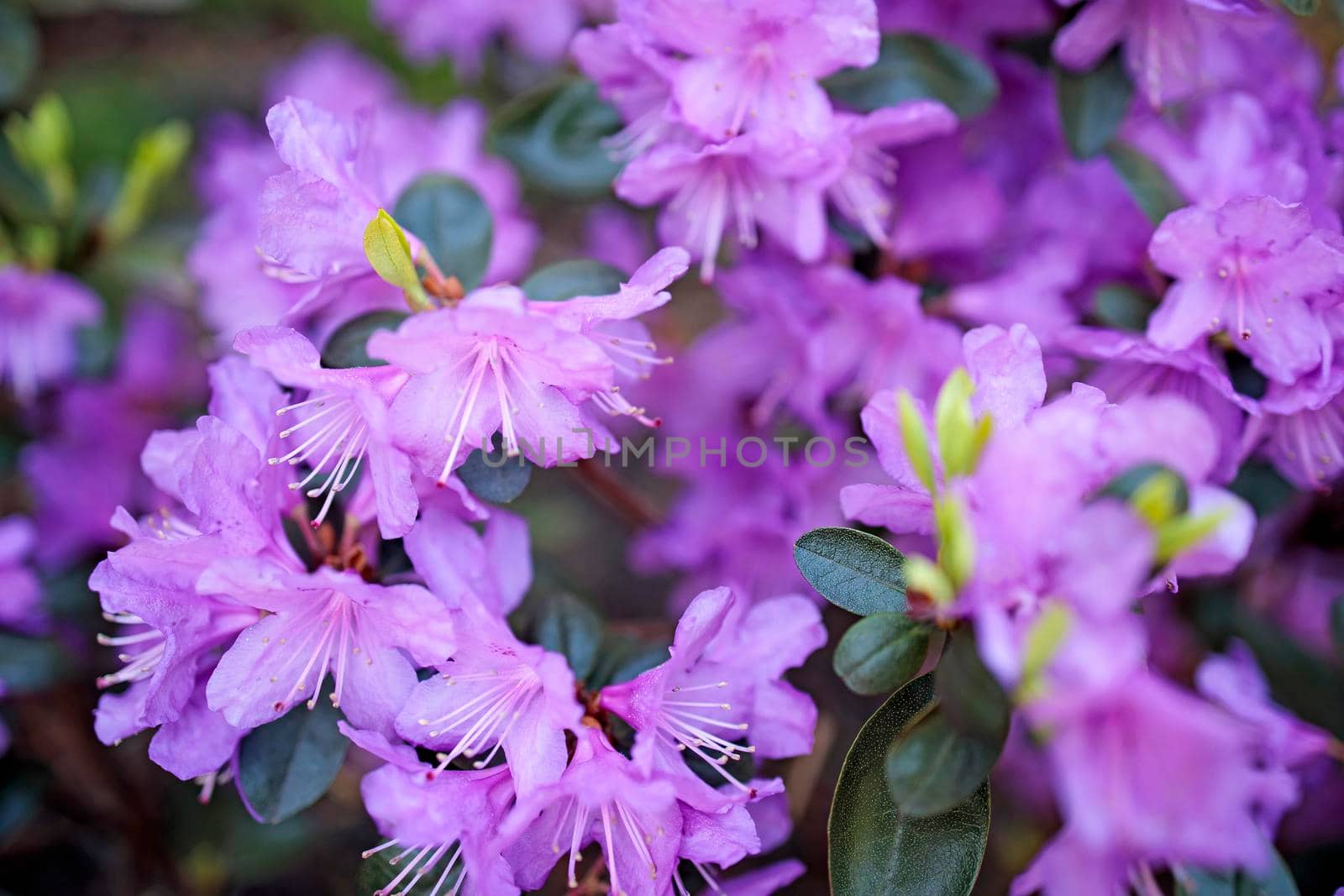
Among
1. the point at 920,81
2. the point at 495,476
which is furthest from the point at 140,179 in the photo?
the point at 920,81

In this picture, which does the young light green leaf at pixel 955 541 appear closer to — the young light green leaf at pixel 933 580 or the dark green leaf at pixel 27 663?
the young light green leaf at pixel 933 580

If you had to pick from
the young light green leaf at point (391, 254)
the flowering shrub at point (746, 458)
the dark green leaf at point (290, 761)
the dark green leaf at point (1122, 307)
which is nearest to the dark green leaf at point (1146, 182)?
the flowering shrub at point (746, 458)

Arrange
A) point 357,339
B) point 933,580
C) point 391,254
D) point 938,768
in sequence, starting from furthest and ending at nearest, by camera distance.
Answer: point 357,339
point 391,254
point 938,768
point 933,580

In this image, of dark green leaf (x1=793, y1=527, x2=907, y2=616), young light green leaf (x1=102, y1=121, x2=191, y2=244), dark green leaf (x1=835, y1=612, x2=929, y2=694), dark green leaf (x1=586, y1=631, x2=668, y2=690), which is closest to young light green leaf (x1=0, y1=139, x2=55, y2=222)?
young light green leaf (x1=102, y1=121, x2=191, y2=244)

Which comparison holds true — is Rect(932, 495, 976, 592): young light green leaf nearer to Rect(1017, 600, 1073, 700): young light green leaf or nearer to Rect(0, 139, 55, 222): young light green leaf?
Rect(1017, 600, 1073, 700): young light green leaf

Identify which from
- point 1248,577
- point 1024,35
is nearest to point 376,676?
point 1024,35

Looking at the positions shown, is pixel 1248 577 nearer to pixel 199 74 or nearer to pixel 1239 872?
pixel 1239 872

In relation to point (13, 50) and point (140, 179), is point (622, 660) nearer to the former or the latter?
point (140, 179)

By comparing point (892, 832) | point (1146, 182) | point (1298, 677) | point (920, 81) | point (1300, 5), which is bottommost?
point (1298, 677)
